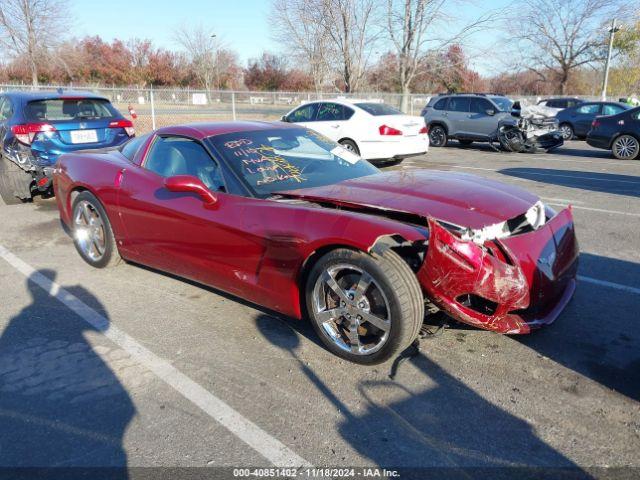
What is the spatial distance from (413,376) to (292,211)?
127cm

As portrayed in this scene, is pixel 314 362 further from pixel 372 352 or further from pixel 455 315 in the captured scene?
pixel 455 315

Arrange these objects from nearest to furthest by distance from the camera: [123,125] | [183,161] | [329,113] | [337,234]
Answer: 1. [337,234]
2. [183,161]
3. [123,125]
4. [329,113]

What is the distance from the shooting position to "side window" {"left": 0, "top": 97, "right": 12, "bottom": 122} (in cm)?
800

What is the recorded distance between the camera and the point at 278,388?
2.97 metres

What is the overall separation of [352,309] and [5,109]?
25.3 ft

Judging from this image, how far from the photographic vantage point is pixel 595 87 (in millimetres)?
46938

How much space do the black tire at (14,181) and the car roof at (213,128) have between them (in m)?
4.15

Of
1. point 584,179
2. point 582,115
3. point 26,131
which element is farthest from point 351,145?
point 582,115

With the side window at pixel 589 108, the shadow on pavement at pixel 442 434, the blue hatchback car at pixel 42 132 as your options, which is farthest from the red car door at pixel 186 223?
the side window at pixel 589 108

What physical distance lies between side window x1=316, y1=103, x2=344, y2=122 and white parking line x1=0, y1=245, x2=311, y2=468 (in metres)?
8.32

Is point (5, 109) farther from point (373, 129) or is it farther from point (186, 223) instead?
point (373, 129)

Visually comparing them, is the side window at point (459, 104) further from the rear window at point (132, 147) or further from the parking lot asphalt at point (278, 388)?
the rear window at point (132, 147)

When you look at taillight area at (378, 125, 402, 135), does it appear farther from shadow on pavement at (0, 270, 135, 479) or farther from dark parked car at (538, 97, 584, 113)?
dark parked car at (538, 97, 584, 113)

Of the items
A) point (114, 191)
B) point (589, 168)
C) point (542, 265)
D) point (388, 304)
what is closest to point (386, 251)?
point (388, 304)
